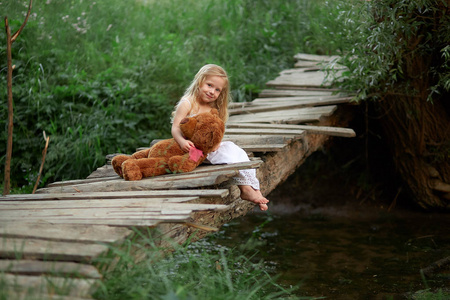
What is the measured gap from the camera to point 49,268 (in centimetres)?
204

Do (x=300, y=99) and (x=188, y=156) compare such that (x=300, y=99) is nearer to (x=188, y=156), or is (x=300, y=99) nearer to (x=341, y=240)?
(x=341, y=240)

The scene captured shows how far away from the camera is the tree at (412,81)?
430 centimetres

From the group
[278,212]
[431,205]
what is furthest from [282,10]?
[431,205]

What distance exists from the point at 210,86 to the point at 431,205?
3682 millimetres

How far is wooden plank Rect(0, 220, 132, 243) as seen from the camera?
7.38ft

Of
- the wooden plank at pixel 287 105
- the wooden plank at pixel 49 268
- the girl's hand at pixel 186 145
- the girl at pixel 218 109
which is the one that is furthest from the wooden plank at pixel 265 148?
the wooden plank at pixel 49 268

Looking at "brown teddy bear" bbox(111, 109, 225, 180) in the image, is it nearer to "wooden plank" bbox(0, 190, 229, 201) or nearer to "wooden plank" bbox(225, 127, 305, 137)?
"wooden plank" bbox(0, 190, 229, 201)

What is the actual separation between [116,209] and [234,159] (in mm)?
1131

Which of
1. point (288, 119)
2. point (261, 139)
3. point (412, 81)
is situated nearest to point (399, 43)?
point (412, 81)

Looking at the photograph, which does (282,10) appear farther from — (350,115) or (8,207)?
(8,207)

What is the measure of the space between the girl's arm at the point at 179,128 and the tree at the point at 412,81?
5.75 feet

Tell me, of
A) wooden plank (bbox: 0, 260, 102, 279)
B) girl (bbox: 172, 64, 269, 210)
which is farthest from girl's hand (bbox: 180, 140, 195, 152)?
wooden plank (bbox: 0, 260, 102, 279)

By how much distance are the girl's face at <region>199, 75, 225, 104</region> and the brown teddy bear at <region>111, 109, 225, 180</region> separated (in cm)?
21

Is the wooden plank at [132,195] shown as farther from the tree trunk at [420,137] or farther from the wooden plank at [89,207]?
the tree trunk at [420,137]
